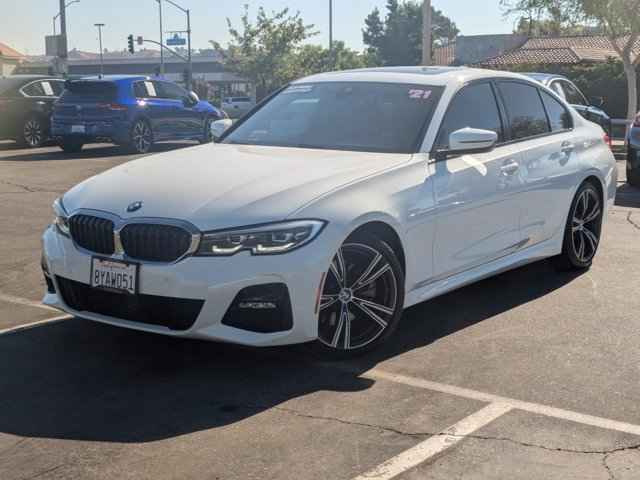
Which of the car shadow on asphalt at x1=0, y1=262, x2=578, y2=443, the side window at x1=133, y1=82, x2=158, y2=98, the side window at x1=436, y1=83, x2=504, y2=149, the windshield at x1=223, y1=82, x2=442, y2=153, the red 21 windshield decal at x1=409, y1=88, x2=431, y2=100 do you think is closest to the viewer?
the car shadow on asphalt at x1=0, y1=262, x2=578, y2=443

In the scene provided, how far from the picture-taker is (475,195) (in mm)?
5891

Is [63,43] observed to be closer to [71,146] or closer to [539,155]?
[71,146]

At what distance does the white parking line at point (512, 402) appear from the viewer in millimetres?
4234

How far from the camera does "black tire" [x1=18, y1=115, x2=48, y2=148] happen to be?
20375 mm

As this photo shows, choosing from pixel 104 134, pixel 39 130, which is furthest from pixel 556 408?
pixel 39 130

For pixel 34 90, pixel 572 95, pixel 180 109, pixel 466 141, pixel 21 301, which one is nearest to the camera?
pixel 466 141

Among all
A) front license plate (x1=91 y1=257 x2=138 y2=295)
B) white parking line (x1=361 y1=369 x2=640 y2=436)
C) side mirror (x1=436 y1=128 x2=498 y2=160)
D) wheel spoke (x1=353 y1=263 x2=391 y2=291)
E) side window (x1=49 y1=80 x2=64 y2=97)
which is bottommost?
white parking line (x1=361 y1=369 x2=640 y2=436)

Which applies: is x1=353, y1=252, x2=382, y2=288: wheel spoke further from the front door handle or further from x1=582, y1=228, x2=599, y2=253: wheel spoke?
x1=582, y1=228, x2=599, y2=253: wheel spoke

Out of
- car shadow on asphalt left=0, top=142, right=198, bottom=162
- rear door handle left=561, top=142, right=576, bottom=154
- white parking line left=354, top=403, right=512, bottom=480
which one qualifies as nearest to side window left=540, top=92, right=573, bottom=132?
rear door handle left=561, top=142, right=576, bottom=154

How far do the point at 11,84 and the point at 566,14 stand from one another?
16323 mm

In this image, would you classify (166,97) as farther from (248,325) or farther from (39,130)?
(248,325)

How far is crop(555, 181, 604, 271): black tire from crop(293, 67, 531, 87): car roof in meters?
1.16

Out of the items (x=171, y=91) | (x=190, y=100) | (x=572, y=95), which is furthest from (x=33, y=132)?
(x=572, y=95)

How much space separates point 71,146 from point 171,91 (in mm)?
2425
